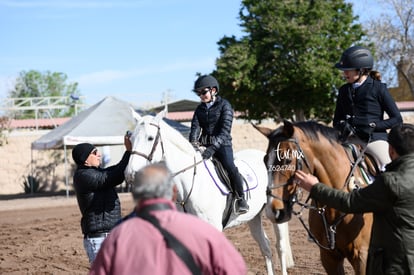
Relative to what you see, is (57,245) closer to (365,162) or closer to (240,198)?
(240,198)

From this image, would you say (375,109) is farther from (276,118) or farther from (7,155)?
(7,155)

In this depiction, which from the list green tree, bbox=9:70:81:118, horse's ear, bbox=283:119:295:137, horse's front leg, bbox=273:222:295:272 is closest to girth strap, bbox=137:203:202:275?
horse's ear, bbox=283:119:295:137

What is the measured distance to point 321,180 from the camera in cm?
564

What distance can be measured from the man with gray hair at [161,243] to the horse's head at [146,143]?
3156 mm

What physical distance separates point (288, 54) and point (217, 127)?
1877cm

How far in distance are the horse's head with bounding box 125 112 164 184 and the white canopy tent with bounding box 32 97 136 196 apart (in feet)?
49.7

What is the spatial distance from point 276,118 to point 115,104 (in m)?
7.50

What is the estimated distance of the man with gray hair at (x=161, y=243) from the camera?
3115 millimetres

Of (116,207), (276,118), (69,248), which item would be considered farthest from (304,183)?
(276,118)

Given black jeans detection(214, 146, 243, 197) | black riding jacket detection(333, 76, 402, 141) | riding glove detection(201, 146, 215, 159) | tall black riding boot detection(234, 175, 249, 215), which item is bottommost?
tall black riding boot detection(234, 175, 249, 215)

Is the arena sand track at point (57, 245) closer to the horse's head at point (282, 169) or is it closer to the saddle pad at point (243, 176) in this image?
the saddle pad at point (243, 176)

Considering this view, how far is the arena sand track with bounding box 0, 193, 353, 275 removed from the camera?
10281 mm

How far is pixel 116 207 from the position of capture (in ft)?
21.4

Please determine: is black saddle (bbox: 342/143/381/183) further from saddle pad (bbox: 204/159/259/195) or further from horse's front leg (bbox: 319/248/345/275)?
saddle pad (bbox: 204/159/259/195)
